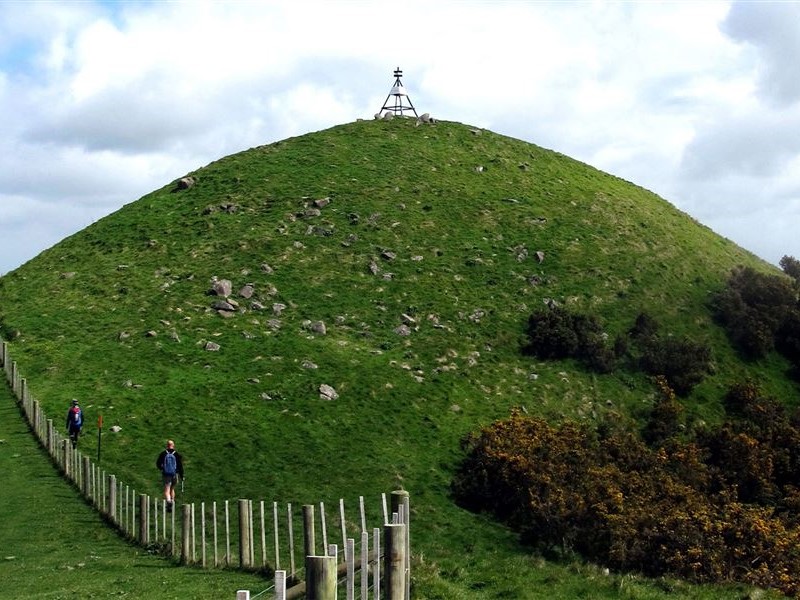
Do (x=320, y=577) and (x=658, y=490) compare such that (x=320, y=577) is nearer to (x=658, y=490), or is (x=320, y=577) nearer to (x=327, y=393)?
(x=658, y=490)

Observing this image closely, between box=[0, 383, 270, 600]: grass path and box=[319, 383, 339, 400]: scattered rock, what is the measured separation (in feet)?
49.4

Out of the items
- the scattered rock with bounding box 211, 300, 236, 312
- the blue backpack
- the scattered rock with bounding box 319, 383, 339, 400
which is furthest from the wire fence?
the scattered rock with bounding box 211, 300, 236, 312

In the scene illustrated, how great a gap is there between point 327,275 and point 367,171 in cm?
2189

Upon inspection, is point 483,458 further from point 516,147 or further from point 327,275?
point 516,147

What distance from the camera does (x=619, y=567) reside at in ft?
115

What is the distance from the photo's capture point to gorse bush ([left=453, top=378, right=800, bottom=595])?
112 feet

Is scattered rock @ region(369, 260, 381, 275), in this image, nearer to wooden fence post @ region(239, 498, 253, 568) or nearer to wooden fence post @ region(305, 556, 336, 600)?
wooden fence post @ region(239, 498, 253, 568)

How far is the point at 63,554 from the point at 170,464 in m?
7.46

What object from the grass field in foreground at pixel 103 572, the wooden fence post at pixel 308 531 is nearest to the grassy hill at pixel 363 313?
the grass field in foreground at pixel 103 572

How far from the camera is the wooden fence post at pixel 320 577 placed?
11534mm

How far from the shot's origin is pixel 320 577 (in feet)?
38.0

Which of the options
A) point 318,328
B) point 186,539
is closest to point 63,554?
point 186,539

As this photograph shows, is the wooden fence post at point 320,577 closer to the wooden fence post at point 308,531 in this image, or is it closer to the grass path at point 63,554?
the wooden fence post at point 308,531

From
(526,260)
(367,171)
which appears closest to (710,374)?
(526,260)
